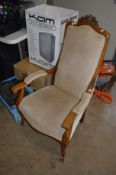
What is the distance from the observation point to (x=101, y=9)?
85.7 inches

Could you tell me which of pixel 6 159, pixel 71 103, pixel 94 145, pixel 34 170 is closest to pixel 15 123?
pixel 6 159

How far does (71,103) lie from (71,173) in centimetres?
61

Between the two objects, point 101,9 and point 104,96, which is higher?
point 101,9

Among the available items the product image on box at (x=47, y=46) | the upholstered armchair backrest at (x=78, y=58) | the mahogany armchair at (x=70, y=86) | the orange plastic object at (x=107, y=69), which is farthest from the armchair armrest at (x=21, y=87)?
the orange plastic object at (x=107, y=69)

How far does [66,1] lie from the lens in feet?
7.78

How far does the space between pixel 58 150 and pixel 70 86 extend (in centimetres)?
64

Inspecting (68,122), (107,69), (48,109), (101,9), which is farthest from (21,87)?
(101,9)

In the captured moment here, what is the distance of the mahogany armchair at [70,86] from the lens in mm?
1334

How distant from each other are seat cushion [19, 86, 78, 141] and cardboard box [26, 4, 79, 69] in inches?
19.6

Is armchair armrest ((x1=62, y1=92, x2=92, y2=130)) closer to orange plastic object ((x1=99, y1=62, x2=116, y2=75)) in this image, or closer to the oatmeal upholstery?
the oatmeal upholstery

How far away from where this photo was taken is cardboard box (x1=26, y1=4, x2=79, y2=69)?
5.36ft

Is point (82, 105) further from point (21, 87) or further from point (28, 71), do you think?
point (28, 71)

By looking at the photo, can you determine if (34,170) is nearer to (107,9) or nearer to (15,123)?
(15,123)

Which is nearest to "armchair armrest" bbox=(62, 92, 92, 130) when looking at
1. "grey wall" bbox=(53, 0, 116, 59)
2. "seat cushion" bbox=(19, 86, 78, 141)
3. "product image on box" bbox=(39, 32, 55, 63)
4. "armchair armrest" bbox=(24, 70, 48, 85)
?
"seat cushion" bbox=(19, 86, 78, 141)
